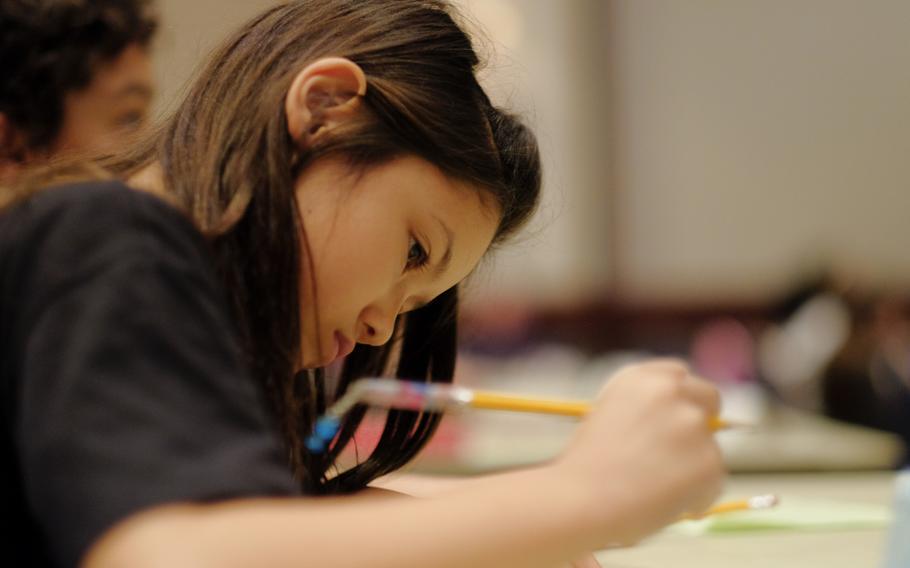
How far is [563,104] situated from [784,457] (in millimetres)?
2623

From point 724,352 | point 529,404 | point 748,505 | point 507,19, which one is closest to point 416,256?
point 529,404

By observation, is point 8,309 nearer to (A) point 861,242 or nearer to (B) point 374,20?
(B) point 374,20

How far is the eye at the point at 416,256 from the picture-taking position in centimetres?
69

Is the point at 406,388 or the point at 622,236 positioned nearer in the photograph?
the point at 406,388

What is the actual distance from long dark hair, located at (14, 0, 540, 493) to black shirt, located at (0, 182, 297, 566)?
0.08 meters

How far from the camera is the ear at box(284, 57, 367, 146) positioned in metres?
0.64

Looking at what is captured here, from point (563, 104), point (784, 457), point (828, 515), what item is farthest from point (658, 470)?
point (563, 104)

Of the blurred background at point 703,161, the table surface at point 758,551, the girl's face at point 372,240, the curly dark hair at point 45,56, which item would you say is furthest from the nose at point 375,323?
the blurred background at point 703,161

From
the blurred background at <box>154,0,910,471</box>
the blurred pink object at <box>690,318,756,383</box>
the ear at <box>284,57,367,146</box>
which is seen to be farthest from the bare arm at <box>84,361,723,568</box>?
the blurred background at <box>154,0,910,471</box>

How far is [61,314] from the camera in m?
0.48

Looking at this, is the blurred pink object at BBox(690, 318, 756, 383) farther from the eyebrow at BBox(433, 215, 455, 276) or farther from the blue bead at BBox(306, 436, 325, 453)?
the eyebrow at BBox(433, 215, 455, 276)

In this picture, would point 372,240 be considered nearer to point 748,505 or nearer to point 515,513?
point 515,513

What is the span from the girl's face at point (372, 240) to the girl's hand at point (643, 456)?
17cm

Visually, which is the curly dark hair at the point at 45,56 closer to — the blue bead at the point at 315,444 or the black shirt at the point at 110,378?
the blue bead at the point at 315,444
